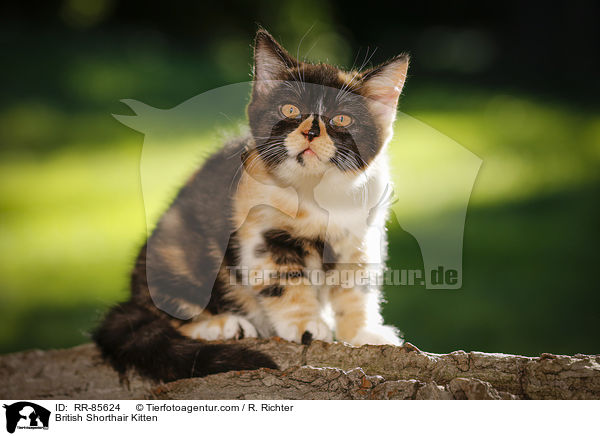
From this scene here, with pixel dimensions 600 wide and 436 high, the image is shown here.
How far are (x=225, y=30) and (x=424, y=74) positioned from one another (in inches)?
21.3

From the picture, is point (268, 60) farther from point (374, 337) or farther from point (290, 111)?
point (374, 337)

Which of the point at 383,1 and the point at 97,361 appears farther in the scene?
the point at 383,1

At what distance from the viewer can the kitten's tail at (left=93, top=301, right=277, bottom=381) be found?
3.97ft

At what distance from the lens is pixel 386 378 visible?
118cm

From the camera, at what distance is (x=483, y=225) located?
5.83 ft

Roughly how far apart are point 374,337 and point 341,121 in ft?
1.58

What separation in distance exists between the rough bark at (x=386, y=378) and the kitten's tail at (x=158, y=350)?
2cm

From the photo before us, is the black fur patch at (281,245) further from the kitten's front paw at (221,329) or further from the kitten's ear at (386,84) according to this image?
the kitten's ear at (386,84)

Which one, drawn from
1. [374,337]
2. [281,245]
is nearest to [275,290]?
[281,245]

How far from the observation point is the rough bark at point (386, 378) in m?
1.13

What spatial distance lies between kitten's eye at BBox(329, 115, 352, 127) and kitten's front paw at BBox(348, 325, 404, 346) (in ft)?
1.51
